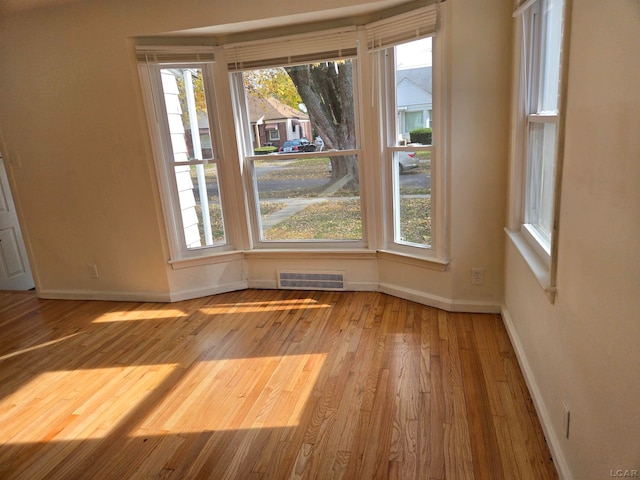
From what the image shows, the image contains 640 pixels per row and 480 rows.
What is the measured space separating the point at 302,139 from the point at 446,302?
5.90ft

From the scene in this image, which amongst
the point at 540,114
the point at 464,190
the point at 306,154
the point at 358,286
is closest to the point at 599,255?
the point at 540,114

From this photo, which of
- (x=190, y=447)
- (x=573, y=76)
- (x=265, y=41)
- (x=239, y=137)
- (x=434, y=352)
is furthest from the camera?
(x=239, y=137)

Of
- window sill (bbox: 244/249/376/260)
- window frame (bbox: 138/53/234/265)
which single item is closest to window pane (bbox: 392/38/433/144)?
window sill (bbox: 244/249/376/260)

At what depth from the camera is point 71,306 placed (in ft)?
12.6

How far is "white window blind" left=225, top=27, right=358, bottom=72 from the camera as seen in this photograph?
3203 millimetres

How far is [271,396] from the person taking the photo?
233 cm

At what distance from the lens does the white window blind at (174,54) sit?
3.30 meters

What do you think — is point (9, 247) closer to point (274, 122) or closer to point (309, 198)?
point (274, 122)

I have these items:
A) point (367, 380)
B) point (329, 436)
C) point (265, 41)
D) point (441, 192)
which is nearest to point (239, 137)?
point (265, 41)

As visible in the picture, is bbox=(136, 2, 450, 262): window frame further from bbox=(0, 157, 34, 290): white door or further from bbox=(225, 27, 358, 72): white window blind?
bbox=(0, 157, 34, 290): white door

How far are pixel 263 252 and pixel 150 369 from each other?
146 cm

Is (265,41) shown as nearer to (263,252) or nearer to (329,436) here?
(263,252)

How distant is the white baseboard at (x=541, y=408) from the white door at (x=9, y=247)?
17.7 ft

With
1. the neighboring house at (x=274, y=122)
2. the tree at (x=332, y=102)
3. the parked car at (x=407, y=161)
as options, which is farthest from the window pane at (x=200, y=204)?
the parked car at (x=407, y=161)
